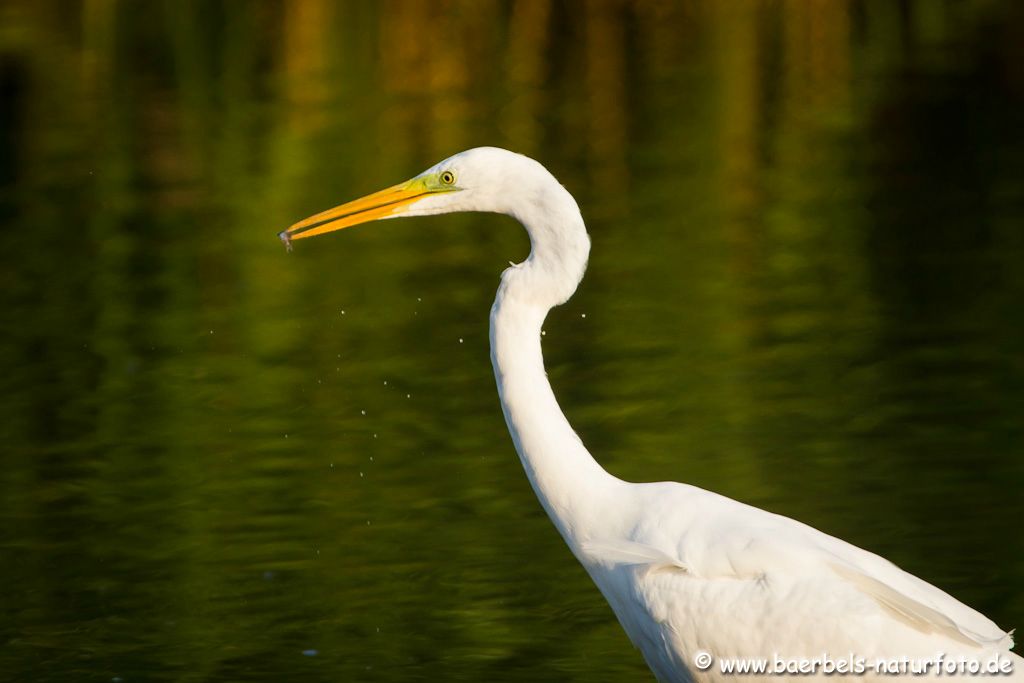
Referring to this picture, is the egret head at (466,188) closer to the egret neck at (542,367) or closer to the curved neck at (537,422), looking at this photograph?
the egret neck at (542,367)

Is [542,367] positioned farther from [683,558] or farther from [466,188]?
[683,558]

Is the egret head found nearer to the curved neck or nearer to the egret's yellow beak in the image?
the egret's yellow beak

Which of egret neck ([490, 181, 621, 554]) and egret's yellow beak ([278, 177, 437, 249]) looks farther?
egret's yellow beak ([278, 177, 437, 249])

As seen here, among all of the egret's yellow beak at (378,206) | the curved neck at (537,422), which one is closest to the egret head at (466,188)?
the egret's yellow beak at (378,206)

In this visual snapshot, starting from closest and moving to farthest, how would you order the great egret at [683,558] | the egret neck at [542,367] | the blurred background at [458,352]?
the great egret at [683,558] → the egret neck at [542,367] → the blurred background at [458,352]

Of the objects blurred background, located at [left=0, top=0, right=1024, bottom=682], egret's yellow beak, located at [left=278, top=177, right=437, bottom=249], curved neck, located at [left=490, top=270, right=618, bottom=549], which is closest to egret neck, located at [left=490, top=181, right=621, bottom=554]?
curved neck, located at [left=490, top=270, right=618, bottom=549]

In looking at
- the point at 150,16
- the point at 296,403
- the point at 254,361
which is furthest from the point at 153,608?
the point at 150,16

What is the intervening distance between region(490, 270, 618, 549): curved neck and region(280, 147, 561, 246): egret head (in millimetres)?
259

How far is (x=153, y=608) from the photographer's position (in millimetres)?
7777

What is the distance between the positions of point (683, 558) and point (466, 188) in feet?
4.88

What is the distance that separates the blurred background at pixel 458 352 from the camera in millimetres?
7594

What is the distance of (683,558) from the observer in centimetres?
496

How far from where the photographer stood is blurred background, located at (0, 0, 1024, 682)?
24.9 feet

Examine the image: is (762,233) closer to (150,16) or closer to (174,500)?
(174,500)
